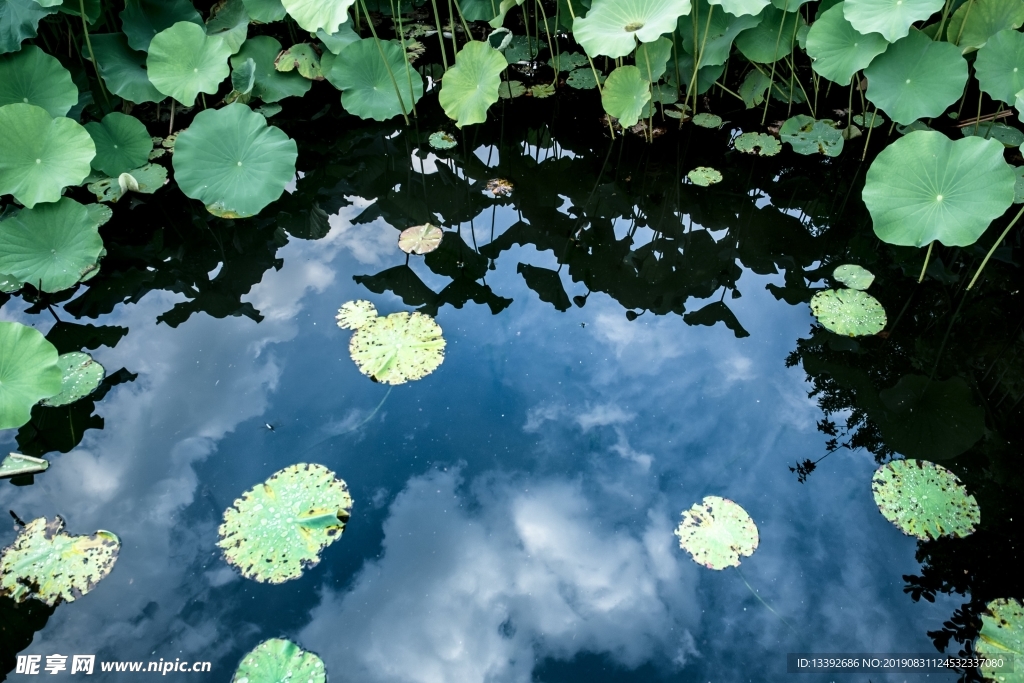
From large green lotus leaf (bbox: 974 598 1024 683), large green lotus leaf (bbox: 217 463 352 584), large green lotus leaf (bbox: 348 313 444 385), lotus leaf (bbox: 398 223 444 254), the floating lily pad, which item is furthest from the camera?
lotus leaf (bbox: 398 223 444 254)

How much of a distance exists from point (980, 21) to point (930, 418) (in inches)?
80.5

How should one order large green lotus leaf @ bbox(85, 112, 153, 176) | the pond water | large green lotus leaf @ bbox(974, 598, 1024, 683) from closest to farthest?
large green lotus leaf @ bbox(974, 598, 1024, 683) → the pond water → large green lotus leaf @ bbox(85, 112, 153, 176)

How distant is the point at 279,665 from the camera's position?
1.76 m

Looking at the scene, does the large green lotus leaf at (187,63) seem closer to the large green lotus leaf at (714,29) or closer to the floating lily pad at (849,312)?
the large green lotus leaf at (714,29)

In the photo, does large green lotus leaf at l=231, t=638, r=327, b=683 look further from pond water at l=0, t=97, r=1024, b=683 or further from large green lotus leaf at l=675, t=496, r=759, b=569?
large green lotus leaf at l=675, t=496, r=759, b=569

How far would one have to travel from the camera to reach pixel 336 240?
3174 millimetres

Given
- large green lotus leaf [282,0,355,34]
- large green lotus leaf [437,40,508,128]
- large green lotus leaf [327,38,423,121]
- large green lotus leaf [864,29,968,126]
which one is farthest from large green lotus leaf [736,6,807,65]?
large green lotus leaf [282,0,355,34]

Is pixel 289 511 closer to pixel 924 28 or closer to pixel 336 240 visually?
pixel 336 240

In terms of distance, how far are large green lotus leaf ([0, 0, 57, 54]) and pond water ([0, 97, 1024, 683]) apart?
83cm

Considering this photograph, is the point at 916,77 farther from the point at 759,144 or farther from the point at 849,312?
the point at 849,312

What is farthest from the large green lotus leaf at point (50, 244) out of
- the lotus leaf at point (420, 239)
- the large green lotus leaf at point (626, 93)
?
the large green lotus leaf at point (626, 93)

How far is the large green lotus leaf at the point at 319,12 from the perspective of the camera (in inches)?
116

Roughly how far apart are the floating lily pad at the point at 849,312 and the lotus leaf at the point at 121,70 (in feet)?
11.3

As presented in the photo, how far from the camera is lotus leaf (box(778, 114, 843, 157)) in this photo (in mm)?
3568
